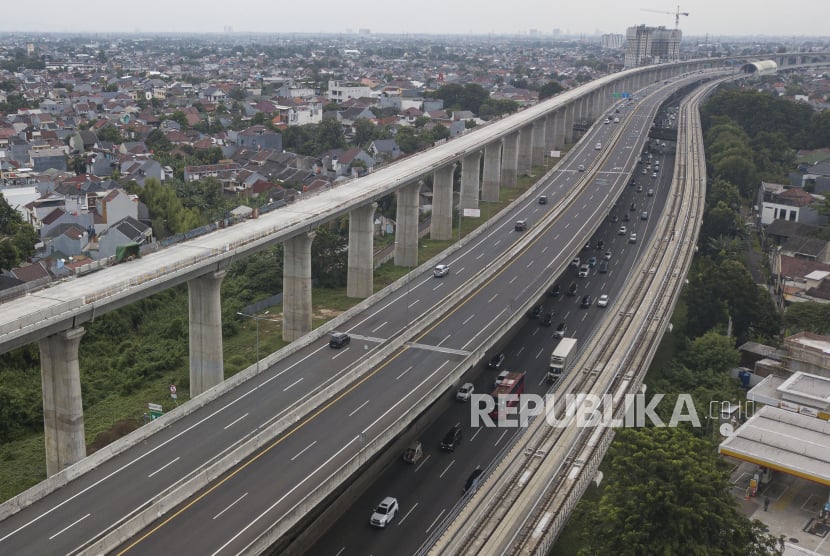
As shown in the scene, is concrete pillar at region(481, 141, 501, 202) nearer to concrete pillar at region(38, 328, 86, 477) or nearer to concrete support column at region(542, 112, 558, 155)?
concrete support column at region(542, 112, 558, 155)

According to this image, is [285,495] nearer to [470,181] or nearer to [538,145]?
[470,181]

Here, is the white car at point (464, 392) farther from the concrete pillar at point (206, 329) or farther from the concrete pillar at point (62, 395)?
the concrete pillar at point (62, 395)

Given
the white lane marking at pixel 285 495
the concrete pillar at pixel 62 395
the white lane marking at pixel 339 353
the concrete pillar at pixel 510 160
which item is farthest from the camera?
the concrete pillar at pixel 510 160

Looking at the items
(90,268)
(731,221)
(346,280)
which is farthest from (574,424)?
(731,221)

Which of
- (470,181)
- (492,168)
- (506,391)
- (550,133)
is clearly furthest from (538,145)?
(506,391)

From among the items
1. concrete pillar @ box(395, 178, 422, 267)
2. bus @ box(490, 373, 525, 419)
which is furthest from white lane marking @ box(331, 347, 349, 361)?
concrete pillar @ box(395, 178, 422, 267)

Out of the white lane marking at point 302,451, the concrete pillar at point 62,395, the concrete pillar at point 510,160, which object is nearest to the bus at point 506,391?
the white lane marking at point 302,451
